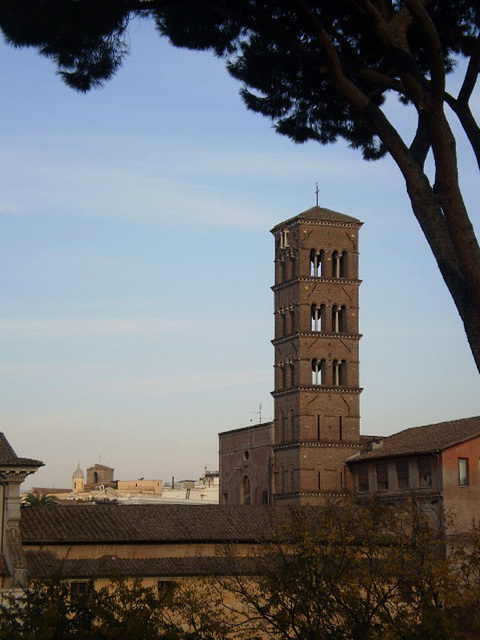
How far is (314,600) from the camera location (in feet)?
52.4

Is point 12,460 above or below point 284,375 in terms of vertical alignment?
below

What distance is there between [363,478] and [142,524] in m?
17.3

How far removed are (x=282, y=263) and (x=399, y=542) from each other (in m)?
33.6

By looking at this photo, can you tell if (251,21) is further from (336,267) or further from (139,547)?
(336,267)

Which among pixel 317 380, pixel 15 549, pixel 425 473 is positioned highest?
pixel 317 380

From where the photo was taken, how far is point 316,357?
50.9 meters

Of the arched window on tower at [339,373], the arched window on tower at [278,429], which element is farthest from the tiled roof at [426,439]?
the arched window on tower at [278,429]

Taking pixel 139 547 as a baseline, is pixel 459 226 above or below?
above

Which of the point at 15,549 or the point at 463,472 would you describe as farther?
the point at 463,472

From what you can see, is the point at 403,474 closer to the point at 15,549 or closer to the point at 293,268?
the point at 293,268

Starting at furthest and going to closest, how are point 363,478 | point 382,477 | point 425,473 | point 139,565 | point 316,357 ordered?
1. point 316,357
2. point 363,478
3. point 382,477
4. point 425,473
5. point 139,565

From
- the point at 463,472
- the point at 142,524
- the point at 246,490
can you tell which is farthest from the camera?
the point at 246,490

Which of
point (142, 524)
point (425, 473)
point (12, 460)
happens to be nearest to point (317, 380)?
point (425, 473)

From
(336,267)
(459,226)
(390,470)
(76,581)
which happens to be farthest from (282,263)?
(459,226)
